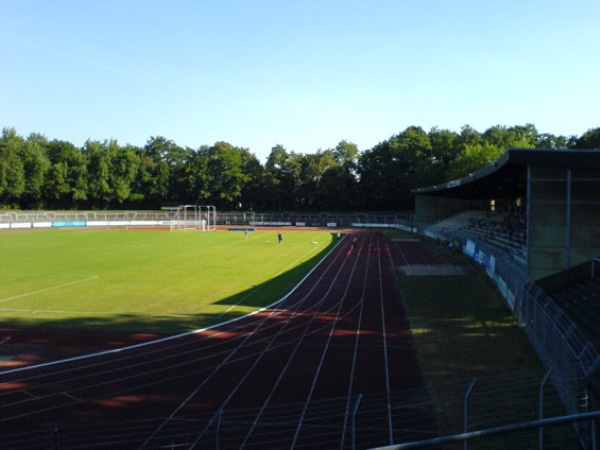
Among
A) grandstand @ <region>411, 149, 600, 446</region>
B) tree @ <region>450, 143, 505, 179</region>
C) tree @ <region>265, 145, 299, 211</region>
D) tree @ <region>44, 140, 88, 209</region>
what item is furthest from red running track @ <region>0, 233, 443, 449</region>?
tree @ <region>44, 140, 88, 209</region>

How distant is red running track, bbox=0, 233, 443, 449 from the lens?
939 centimetres

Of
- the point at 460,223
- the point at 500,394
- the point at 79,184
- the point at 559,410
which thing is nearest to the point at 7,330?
the point at 500,394

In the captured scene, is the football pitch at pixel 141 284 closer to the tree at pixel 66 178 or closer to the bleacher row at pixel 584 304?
the bleacher row at pixel 584 304

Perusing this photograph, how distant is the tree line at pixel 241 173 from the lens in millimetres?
95375

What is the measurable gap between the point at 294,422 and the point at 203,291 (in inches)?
608

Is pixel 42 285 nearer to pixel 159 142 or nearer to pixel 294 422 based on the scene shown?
pixel 294 422

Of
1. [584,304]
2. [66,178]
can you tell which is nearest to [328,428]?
[584,304]

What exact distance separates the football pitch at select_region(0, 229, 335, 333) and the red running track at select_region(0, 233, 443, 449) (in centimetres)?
291

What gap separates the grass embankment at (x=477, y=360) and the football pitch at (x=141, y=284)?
23.6 ft

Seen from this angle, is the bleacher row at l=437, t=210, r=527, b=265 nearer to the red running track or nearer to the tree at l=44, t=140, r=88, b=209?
the red running track

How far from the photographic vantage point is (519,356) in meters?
13.6

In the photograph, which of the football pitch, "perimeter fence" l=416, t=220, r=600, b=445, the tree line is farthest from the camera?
the tree line

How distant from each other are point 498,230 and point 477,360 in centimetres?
2385

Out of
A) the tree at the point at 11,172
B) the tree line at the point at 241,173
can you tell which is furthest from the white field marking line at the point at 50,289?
the tree at the point at 11,172
